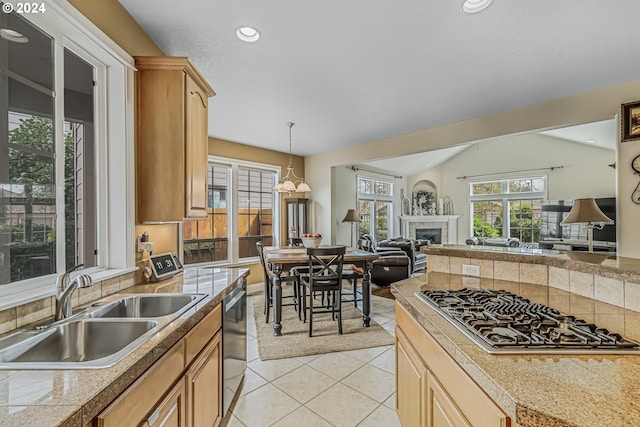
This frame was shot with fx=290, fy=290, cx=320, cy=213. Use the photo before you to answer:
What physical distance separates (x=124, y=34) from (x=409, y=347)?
2.50 m

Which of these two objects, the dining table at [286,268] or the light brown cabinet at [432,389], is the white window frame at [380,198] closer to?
the dining table at [286,268]

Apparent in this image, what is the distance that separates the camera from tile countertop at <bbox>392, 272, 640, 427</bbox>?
601 mm

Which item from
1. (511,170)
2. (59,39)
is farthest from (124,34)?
(511,170)

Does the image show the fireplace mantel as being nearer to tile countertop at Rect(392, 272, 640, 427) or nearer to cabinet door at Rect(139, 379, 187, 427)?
tile countertop at Rect(392, 272, 640, 427)

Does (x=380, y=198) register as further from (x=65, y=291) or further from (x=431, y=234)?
(x=65, y=291)

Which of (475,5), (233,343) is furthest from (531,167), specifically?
(233,343)

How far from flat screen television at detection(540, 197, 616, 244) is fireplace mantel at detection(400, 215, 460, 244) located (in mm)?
2526

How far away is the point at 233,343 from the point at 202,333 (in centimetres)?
59

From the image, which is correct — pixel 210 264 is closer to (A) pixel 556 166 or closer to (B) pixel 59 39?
(B) pixel 59 39

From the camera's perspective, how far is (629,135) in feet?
8.96

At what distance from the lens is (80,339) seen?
1215 mm

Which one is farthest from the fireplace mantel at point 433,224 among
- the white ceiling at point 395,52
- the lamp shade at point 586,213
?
the white ceiling at point 395,52

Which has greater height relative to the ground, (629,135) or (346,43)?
(346,43)

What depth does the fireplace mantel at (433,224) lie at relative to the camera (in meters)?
8.65
